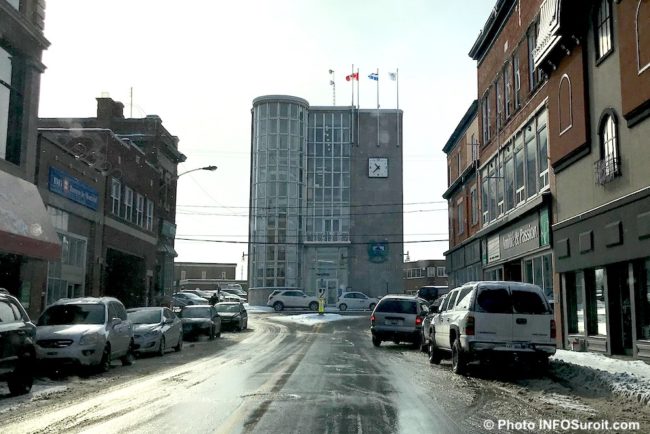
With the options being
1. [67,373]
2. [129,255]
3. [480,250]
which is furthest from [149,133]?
[67,373]

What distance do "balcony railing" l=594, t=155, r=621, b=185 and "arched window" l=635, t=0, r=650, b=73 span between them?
2.44 meters

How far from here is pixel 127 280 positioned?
3706cm

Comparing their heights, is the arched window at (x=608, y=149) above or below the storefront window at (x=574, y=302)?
above

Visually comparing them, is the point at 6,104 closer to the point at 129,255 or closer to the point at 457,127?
the point at 129,255

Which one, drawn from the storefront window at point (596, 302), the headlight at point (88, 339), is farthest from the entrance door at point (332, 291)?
the headlight at point (88, 339)

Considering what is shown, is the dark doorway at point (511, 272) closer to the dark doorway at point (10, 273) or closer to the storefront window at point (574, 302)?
the storefront window at point (574, 302)

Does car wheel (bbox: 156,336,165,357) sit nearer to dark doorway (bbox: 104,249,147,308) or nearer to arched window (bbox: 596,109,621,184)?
arched window (bbox: 596,109,621,184)

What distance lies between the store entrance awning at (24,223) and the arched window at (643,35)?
1581cm

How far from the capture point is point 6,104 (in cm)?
2131

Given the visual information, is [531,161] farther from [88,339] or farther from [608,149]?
[88,339]

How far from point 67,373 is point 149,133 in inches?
1171

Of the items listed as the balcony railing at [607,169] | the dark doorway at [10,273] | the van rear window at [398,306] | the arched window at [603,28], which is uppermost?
the arched window at [603,28]

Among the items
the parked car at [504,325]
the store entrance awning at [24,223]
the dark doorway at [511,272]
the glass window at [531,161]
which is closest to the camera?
the parked car at [504,325]

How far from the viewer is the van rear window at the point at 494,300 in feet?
45.2
